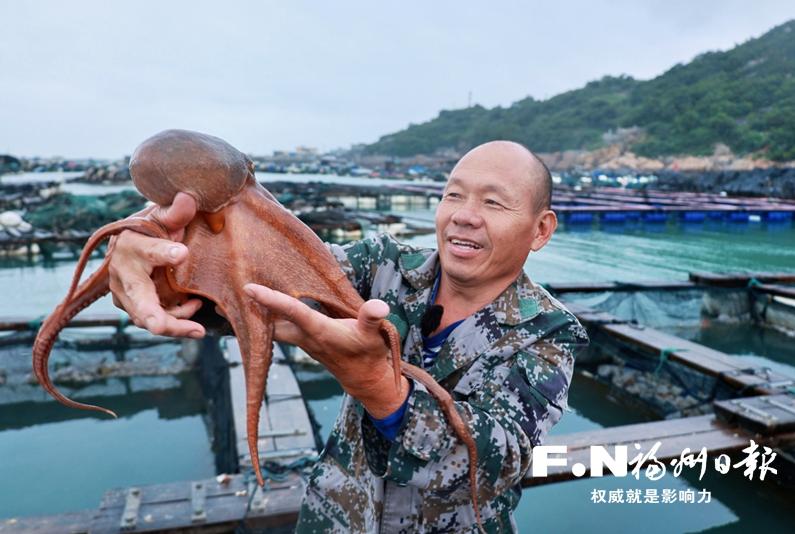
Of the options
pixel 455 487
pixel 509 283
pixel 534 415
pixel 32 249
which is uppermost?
pixel 509 283

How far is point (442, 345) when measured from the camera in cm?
212

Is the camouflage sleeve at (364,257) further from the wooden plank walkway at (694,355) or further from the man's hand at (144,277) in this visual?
the wooden plank walkway at (694,355)

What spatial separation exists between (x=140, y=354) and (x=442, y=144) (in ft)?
417

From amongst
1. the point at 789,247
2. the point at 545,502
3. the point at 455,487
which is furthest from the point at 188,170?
the point at 789,247

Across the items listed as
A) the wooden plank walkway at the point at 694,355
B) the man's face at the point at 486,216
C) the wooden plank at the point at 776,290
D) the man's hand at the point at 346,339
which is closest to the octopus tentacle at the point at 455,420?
the man's hand at the point at 346,339

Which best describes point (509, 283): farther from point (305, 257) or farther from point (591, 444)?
point (591, 444)

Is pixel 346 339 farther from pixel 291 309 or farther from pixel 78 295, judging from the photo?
pixel 78 295

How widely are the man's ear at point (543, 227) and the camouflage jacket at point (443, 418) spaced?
0.18 meters

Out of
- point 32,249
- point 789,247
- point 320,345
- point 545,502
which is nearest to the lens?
point 320,345

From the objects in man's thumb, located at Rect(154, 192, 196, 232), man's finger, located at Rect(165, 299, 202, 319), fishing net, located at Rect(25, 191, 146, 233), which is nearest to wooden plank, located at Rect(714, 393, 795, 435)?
man's finger, located at Rect(165, 299, 202, 319)

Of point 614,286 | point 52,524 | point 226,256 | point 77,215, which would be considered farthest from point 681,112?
point 226,256

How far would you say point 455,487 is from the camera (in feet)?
5.50

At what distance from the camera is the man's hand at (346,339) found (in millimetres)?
1354

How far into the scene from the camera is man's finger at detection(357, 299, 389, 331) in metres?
1.29
